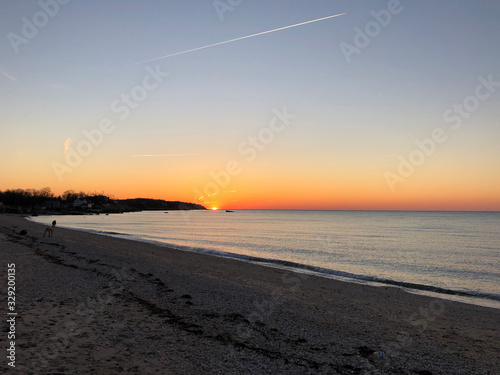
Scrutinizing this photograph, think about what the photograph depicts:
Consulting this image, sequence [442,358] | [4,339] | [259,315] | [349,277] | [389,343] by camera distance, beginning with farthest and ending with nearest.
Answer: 1. [349,277]
2. [259,315]
3. [389,343]
4. [442,358]
5. [4,339]

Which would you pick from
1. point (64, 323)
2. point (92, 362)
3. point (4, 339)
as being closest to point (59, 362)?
point (92, 362)

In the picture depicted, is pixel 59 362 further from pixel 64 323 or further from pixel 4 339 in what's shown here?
pixel 64 323

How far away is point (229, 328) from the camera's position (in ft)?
32.5

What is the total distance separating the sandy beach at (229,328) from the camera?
24.0 ft

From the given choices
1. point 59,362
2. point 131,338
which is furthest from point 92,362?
point 131,338

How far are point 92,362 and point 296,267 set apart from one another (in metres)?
20.6

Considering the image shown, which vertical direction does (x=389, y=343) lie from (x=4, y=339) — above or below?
below

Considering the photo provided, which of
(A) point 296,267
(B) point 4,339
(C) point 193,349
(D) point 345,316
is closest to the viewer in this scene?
(B) point 4,339

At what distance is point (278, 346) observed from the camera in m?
8.66

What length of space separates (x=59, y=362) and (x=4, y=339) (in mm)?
1875

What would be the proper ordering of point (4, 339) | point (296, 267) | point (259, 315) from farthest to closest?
point (296, 267), point (259, 315), point (4, 339)

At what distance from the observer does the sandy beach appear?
731 cm

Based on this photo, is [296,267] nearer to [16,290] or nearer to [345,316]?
[345,316]

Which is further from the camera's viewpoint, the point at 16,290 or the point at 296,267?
the point at 296,267
